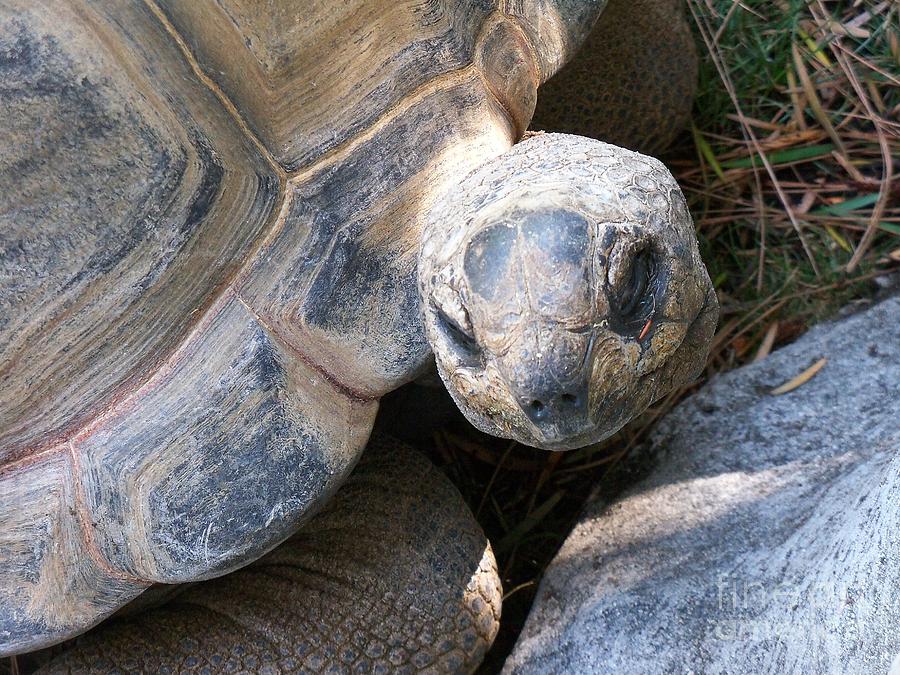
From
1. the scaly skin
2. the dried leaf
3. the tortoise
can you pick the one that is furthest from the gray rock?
the scaly skin

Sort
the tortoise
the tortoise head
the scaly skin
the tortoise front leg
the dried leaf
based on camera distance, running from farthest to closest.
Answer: the scaly skin < the dried leaf < the tortoise front leg < the tortoise < the tortoise head

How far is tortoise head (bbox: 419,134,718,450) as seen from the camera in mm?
1097

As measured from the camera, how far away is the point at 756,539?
1.53m

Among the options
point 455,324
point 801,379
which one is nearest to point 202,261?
point 455,324

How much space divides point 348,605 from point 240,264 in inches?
31.1

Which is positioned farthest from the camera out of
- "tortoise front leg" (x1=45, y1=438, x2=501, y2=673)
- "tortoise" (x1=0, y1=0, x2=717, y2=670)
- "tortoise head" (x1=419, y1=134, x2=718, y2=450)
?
"tortoise front leg" (x1=45, y1=438, x2=501, y2=673)

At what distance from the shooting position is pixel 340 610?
178 centimetres

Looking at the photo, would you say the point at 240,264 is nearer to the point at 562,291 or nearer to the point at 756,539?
the point at 562,291

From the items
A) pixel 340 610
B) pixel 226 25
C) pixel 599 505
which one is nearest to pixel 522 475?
pixel 599 505

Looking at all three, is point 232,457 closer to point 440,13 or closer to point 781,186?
point 440,13

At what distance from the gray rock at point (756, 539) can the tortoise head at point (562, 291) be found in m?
0.34

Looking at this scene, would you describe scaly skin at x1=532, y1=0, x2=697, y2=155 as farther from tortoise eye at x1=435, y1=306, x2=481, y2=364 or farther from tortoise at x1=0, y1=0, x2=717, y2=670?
tortoise eye at x1=435, y1=306, x2=481, y2=364

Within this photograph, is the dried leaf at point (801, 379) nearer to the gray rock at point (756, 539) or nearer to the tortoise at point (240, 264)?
the gray rock at point (756, 539)

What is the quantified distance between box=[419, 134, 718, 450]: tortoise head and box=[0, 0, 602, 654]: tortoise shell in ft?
0.48
